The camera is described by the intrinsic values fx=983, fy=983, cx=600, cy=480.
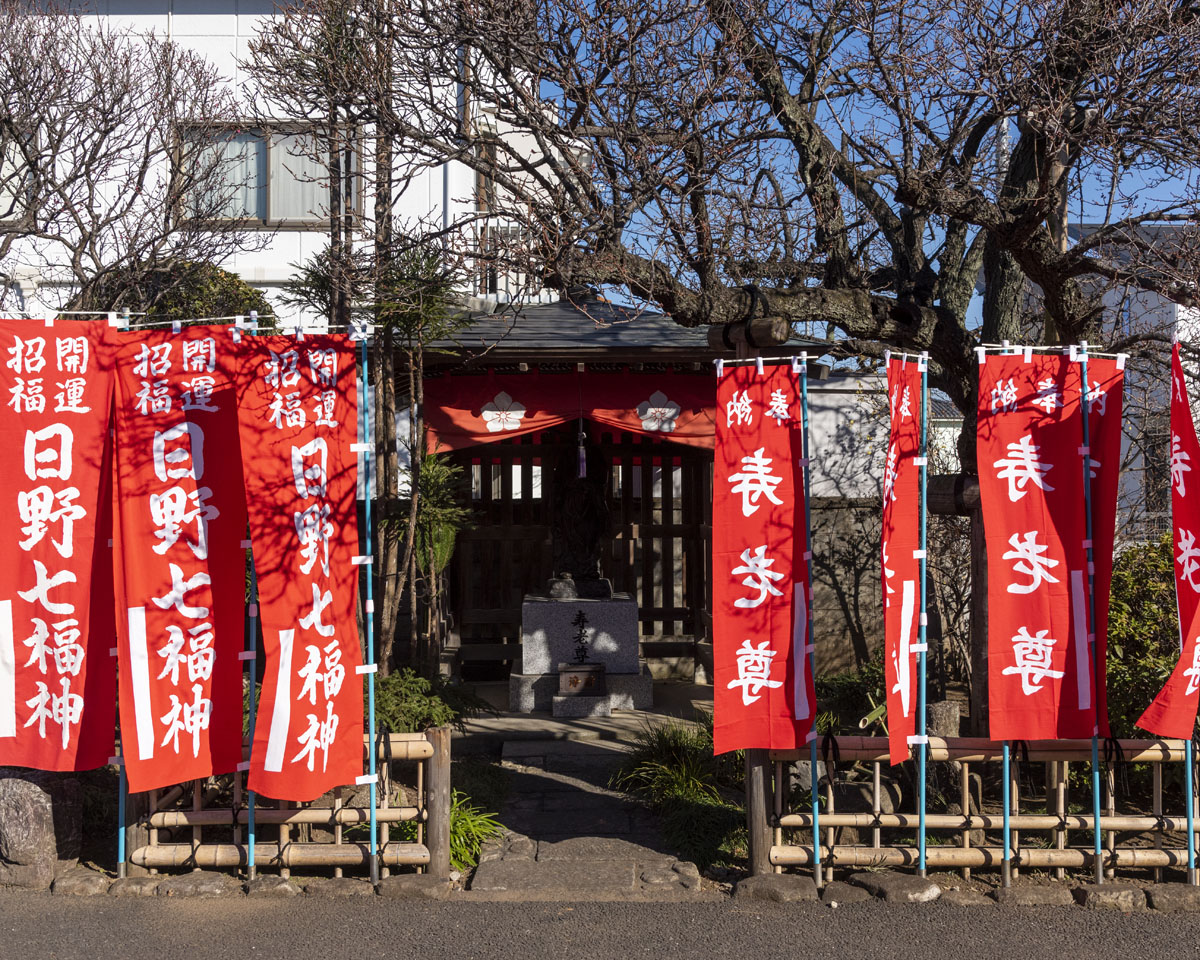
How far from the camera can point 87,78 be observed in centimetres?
1224

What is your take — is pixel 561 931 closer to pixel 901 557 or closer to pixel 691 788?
pixel 691 788

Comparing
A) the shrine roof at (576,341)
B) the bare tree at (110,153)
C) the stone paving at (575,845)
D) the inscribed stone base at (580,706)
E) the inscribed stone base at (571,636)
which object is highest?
the bare tree at (110,153)

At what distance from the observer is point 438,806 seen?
6.19 meters

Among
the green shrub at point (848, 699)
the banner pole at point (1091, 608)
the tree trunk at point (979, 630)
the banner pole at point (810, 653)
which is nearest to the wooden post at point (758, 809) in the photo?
the banner pole at point (810, 653)

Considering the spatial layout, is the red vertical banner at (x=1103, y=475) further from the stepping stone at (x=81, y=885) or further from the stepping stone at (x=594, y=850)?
the stepping stone at (x=81, y=885)

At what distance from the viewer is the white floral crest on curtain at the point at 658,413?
1044cm

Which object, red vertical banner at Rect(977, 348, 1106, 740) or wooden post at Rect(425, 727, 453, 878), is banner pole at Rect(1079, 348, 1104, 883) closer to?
red vertical banner at Rect(977, 348, 1106, 740)

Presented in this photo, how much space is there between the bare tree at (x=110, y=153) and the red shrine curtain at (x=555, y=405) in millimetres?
3982

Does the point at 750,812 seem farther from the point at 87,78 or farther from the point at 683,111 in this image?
the point at 87,78

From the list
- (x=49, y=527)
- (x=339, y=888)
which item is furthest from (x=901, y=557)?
(x=49, y=527)

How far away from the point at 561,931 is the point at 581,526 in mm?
6219

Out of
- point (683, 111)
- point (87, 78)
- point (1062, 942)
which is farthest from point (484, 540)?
point (1062, 942)

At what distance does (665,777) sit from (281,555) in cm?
362

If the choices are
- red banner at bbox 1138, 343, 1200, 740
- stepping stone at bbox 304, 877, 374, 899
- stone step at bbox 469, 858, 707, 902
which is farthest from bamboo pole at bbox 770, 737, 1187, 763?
stepping stone at bbox 304, 877, 374, 899
